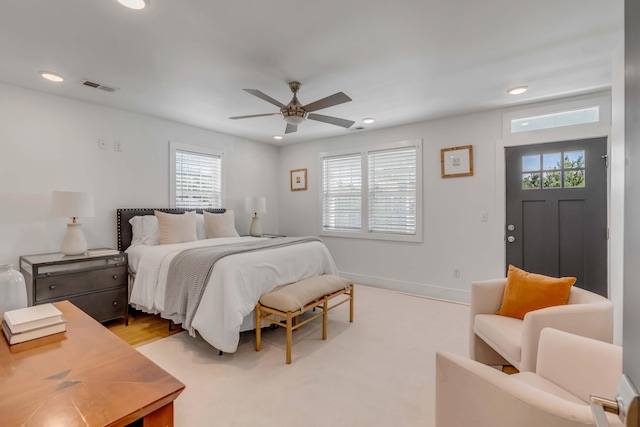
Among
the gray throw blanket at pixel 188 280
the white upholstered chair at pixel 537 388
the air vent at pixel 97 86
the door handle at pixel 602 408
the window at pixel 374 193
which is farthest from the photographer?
the window at pixel 374 193

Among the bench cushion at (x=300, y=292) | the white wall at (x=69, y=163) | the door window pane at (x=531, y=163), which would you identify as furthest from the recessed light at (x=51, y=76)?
the door window pane at (x=531, y=163)

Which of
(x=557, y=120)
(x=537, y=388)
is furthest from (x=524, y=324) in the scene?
(x=557, y=120)

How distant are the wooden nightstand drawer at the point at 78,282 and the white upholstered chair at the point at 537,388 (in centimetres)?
326

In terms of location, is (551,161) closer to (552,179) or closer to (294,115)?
(552,179)

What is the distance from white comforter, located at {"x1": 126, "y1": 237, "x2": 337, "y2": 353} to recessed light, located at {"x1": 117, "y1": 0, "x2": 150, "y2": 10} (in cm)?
184

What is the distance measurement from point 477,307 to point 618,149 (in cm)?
147

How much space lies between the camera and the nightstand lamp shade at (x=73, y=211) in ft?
9.46

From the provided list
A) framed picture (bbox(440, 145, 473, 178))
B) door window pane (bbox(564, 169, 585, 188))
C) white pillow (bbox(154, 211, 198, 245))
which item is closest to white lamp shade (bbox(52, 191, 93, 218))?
white pillow (bbox(154, 211, 198, 245))

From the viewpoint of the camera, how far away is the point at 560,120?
3.32m

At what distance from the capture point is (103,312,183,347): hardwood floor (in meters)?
2.85

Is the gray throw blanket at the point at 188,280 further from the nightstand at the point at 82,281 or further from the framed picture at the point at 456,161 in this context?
the framed picture at the point at 456,161

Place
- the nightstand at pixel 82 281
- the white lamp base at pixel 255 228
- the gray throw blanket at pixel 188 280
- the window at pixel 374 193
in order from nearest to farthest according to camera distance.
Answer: the gray throw blanket at pixel 188 280 < the nightstand at pixel 82 281 < the window at pixel 374 193 < the white lamp base at pixel 255 228

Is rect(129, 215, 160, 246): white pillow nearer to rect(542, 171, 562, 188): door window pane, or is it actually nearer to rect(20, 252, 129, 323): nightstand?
rect(20, 252, 129, 323): nightstand

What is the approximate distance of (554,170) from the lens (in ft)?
10.9
